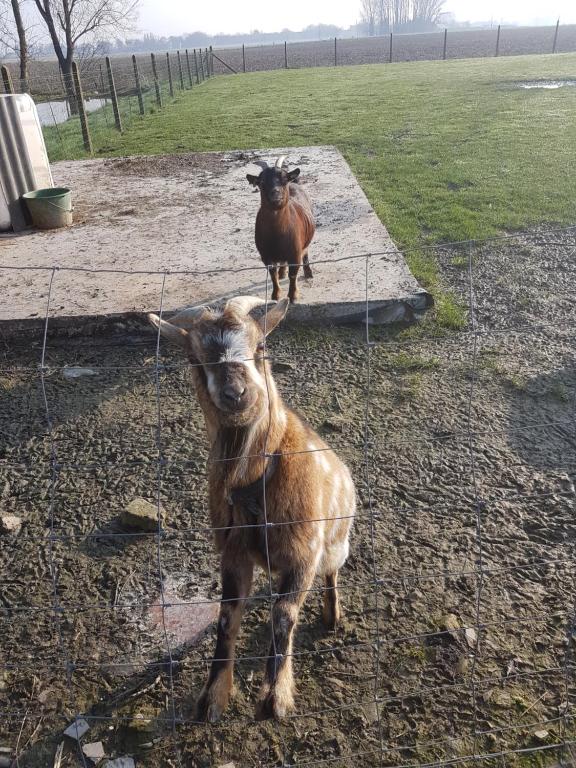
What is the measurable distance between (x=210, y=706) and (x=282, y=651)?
0.37m

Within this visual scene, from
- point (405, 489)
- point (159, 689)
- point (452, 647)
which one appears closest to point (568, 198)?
point (405, 489)

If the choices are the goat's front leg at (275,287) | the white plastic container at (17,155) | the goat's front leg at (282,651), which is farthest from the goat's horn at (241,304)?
the white plastic container at (17,155)

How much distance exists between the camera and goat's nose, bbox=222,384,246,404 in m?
2.33

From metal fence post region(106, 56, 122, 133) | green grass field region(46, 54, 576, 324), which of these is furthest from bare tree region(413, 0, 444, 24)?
metal fence post region(106, 56, 122, 133)

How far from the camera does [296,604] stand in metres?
2.51

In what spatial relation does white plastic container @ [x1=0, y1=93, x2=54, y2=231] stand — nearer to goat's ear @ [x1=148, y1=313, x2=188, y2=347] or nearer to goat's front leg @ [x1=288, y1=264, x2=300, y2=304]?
goat's front leg @ [x1=288, y1=264, x2=300, y2=304]

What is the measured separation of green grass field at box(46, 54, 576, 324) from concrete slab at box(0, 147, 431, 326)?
64cm

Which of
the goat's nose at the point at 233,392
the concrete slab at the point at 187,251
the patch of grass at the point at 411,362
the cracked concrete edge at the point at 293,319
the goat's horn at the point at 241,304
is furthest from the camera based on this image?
the concrete slab at the point at 187,251

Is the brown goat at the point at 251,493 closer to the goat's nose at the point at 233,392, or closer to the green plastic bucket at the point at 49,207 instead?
the goat's nose at the point at 233,392

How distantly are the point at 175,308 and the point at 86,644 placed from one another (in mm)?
3394

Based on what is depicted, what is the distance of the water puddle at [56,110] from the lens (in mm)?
18188

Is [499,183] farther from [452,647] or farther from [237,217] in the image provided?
[452,647]

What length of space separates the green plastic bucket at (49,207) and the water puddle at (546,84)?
16.6m

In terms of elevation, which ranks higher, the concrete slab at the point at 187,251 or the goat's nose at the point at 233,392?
the goat's nose at the point at 233,392
